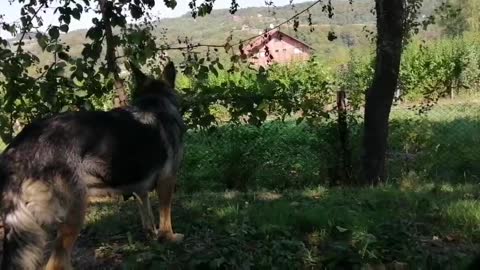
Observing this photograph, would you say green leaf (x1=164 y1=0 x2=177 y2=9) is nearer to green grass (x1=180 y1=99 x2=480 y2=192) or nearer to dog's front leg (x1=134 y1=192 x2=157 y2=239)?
green grass (x1=180 y1=99 x2=480 y2=192)

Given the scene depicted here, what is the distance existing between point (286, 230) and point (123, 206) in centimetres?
261

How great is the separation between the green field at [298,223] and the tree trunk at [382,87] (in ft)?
1.55

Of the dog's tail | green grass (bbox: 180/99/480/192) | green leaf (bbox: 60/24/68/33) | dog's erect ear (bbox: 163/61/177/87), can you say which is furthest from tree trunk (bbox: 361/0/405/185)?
the dog's tail

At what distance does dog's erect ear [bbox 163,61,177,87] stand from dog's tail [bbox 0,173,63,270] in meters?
2.26

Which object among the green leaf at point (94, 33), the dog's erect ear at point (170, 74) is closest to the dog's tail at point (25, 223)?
the dog's erect ear at point (170, 74)

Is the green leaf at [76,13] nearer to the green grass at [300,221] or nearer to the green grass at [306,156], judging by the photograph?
→ the green grass at [300,221]

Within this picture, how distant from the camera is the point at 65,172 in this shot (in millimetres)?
3775

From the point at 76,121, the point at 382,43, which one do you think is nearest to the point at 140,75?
the point at 76,121

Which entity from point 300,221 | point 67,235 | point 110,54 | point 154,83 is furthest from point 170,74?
point 67,235

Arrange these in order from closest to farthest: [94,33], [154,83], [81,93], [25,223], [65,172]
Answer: [25,223] → [65,172] → [154,83] → [94,33] → [81,93]

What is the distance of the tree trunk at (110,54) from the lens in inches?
237

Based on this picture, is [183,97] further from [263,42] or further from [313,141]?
[313,141]

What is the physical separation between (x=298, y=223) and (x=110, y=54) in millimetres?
2916

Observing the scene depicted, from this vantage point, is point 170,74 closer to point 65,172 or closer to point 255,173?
point 65,172
